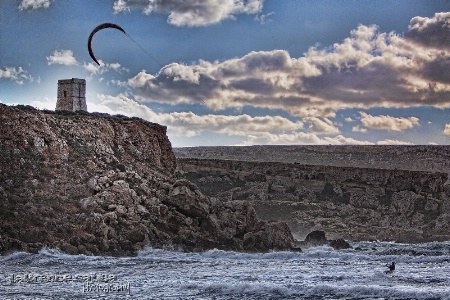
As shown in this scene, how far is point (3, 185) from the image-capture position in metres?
22.3

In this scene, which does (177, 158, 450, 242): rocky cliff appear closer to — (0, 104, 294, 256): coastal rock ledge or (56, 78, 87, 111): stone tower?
(56, 78, 87, 111): stone tower

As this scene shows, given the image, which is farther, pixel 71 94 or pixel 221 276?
pixel 71 94

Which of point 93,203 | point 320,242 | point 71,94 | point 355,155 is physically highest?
point 71,94

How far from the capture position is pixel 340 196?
3975cm

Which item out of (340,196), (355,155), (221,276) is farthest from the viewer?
→ (355,155)

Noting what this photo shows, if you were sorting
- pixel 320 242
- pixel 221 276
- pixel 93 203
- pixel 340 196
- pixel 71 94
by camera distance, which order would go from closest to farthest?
pixel 221 276, pixel 93 203, pixel 320 242, pixel 71 94, pixel 340 196

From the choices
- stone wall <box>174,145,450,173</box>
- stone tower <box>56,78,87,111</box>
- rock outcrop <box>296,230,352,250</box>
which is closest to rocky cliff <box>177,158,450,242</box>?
rock outcrop <box>296,230,352,250</box>

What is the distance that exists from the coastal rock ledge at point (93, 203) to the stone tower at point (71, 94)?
8.25 meters

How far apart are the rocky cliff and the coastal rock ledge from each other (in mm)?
12367

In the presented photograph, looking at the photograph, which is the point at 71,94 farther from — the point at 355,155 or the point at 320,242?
the point at 355,155

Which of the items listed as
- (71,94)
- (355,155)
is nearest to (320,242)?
→ (71,94)

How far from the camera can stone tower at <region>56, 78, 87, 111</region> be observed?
35.2m

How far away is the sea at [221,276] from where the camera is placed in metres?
14.3

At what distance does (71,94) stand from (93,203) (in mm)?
14104
